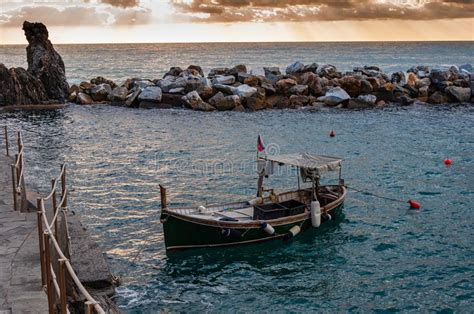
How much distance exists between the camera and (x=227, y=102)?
4934cm

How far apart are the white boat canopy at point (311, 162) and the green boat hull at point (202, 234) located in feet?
10.1

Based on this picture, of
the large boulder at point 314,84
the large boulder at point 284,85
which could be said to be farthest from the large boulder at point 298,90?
the large boulder at point 314,84

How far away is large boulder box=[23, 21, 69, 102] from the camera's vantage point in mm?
55094

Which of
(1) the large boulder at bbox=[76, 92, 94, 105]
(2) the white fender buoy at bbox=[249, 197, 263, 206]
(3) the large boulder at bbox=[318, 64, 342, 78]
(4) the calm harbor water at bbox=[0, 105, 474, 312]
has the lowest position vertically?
(4) the calm harbor water at bbox=[0, 105, 474, 312]

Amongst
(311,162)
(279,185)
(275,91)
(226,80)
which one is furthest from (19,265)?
(226,80)

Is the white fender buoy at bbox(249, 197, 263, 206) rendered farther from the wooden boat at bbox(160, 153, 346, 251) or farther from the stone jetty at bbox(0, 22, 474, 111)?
the stone jetty at bbox(0, 22, 474, 111)

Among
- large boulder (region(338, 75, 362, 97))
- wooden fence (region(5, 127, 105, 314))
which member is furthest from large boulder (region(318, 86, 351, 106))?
wooden fence (region(5, 127, 105, 314))

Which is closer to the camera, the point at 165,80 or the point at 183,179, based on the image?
→ the point at 183,179

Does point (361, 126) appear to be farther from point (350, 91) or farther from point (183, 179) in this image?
point (183, 179)

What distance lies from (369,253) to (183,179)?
11522mm

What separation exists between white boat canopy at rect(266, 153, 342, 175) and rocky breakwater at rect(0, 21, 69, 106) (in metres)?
37.8

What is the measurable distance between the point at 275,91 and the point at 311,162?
33.2 metres

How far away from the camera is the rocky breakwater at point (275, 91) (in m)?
50.7

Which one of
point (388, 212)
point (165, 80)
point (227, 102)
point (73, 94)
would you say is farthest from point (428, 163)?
point (73, 94)
